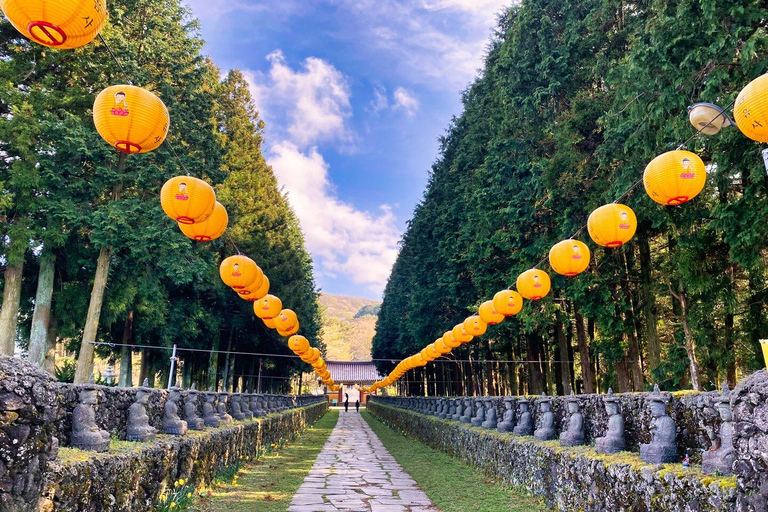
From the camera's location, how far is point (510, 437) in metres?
8.00

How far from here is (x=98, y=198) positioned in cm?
1642

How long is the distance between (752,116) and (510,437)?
555cm

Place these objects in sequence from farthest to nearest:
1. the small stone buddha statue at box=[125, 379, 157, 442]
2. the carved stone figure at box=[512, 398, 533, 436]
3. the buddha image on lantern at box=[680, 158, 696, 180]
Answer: the carved stone figure at box=[512, 398, 533, 436] < the buddha image on lantern at box=[680, 158, 696, 180] < the small stone buddha statue at box=[125, 379, 157, 442]

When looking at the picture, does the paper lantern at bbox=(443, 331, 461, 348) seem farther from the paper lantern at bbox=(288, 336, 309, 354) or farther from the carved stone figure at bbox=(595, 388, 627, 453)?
the carved stone figure at bbox=(595, 388, 627, 453)

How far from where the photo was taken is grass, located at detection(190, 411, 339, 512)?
20.5 feet

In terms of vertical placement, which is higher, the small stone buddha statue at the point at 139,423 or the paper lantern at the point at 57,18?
the paper lantern at the point at 57,18

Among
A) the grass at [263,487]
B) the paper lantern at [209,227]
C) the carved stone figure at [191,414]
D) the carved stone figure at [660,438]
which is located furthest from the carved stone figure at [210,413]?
the carved stone figure at [660,438]

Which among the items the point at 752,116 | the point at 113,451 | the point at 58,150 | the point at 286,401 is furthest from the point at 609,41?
the point at 286,401

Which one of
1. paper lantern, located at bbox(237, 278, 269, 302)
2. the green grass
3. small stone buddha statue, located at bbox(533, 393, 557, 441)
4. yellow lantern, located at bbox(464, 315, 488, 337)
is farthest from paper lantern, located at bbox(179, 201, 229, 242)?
yellow lantern, located at bbox(464, 315, 488, 337)

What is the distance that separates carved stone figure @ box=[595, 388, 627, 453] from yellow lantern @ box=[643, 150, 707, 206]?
8.55 feet

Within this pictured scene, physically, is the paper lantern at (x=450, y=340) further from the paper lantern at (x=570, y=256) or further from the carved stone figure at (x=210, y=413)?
the carved stone figure at (x=210, y=413)

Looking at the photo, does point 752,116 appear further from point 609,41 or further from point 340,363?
point 340,363

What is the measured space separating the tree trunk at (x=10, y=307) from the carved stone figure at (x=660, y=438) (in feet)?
50.4

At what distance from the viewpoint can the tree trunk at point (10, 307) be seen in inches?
540
